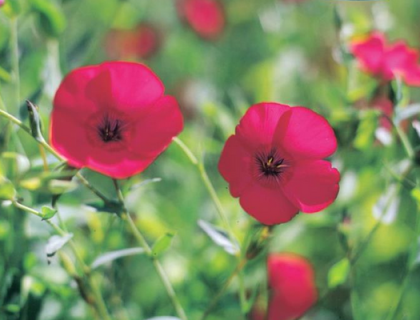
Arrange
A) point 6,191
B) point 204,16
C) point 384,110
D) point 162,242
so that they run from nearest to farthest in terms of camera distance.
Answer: point 6,191 < point 162,242 < point 384,110 < point 204,16

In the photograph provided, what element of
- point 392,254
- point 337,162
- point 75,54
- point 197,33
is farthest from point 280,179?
point 197,33

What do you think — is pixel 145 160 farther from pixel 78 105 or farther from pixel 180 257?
pixel 180 257

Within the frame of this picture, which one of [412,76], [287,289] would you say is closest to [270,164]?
[412,76]

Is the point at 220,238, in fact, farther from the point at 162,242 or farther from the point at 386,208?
the point at 386,208

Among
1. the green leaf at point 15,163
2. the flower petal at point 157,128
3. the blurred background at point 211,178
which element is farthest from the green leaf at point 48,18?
the flower petal at point 157,128

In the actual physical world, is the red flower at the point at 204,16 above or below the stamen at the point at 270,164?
below

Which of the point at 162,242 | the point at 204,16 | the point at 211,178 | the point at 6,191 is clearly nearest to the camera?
the point at 6,191

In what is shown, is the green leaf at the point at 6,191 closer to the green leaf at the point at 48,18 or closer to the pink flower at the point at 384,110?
the green leaf at the point at 48,18
